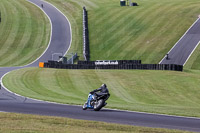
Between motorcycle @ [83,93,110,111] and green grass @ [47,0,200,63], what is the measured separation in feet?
148

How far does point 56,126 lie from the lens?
17.5 meters

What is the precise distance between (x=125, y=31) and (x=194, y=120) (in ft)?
210

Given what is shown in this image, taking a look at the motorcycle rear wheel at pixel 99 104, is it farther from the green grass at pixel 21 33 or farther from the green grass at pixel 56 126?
the green grass at pixel 21 33

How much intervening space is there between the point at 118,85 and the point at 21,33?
1808 inches

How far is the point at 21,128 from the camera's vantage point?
1670 cm

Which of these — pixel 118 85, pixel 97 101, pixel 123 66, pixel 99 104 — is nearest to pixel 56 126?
pixel 99 104

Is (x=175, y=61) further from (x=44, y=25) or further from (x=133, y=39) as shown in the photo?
(x=44, y=25)

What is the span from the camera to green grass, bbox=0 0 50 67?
73.0 m

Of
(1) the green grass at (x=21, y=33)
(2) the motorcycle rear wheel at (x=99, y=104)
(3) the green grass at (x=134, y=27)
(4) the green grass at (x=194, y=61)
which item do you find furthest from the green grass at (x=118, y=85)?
(1) the green grass at (x=21, y=33)

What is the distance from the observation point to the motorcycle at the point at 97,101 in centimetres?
2294

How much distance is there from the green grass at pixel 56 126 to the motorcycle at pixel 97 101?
392cm

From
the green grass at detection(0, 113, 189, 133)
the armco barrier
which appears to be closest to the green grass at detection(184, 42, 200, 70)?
the armco barrier

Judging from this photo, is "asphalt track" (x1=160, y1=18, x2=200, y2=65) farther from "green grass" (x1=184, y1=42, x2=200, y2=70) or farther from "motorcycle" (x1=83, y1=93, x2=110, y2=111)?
"motorcycle" (x1=83, y1=93, x2=110, y2=111)

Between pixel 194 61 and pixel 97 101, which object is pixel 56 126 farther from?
pixel 194 61
